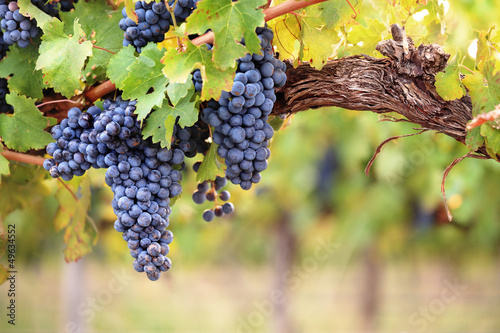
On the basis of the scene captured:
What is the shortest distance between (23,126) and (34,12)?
28 cm

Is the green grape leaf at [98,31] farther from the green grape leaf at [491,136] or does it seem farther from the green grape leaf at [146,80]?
the green grape leaf at [491,136]

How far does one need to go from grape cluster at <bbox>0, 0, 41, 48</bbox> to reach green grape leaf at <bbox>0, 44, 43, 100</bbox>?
46mm

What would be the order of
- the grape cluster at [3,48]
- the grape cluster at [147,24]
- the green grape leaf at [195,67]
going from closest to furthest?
the green grape leaf at [195,67], the grape cluster at [147,24], the grape cluster at [3,48]

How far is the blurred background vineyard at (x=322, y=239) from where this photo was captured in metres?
4.04

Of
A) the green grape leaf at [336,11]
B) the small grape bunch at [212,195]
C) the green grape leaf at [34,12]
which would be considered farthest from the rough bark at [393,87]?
the green grape leaf at [34,12]

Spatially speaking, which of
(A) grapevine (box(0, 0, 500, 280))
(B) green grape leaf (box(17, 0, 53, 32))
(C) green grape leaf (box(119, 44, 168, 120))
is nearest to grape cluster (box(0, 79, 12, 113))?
(A) grapevine (box(0, 0, 500, 280))

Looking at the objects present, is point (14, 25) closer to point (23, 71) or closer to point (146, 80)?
point (23, 71)

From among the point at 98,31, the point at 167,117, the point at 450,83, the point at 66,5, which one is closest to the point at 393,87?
the point at 450,83

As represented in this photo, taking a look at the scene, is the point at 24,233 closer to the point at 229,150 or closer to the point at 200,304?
the point at 229,150

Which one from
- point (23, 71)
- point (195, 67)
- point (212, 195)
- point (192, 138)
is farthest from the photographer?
point (212, 195)

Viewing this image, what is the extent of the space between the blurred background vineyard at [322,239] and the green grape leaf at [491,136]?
40cm

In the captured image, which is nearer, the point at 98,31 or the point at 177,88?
the point at 177,88

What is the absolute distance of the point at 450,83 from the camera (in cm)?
116

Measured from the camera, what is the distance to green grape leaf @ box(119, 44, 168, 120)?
1053 millimetres
